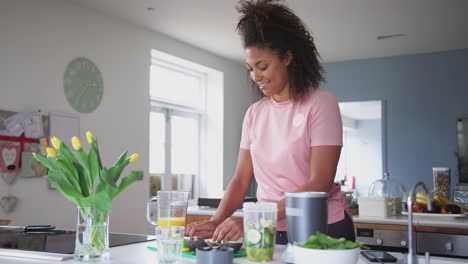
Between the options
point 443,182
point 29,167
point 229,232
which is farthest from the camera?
point 29,167

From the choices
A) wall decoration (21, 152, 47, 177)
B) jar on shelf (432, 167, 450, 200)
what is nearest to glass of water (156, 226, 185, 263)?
jar on shelf (432, 167, 450, 200)

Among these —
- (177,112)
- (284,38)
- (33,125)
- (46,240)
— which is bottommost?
(46,240)

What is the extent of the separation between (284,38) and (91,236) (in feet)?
2.86

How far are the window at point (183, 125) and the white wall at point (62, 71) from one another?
0.33m

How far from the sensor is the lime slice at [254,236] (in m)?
1.22

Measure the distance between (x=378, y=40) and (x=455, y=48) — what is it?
1202 mm

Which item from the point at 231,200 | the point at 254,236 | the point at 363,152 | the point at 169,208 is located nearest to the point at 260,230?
the point at 254,236

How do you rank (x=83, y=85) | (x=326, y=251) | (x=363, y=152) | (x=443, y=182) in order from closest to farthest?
(x=326, y=251), (x=443, y=182), (x=83, y=85), (x=363, y=152)

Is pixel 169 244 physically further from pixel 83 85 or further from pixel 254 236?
pixel 83 85

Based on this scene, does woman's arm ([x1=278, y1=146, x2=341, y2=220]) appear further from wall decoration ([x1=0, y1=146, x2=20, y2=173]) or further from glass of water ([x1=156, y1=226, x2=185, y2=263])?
wall decoration ([x1=0, y1=146, x2=20, y2=173])

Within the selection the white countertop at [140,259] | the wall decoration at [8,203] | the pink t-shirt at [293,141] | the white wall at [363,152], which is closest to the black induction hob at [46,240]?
the white countertop at [140,259]

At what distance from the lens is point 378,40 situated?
19.3 feet

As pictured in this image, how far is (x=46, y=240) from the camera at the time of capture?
1.63 meters

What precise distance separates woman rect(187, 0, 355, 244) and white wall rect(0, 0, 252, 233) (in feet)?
9.29
